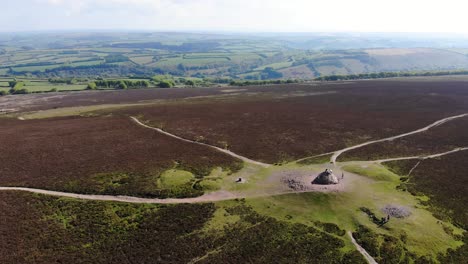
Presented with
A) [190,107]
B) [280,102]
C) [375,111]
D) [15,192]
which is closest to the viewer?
[15,192]

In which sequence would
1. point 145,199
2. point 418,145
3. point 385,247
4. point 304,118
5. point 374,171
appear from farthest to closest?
point 304,118
point 418,145
point 374,171
point 145,199
point 385,247

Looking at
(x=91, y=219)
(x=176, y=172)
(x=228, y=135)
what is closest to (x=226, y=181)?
(x=176, y=172)

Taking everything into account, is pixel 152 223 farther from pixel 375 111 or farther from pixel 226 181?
pixel 375 111

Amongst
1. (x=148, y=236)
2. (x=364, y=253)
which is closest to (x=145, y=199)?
(x=148, y=236)

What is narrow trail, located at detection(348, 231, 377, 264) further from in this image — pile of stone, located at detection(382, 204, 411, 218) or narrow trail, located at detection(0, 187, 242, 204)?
narrow trail, located at detection(0, 187, 242, 204)

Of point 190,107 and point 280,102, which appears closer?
point 190,107

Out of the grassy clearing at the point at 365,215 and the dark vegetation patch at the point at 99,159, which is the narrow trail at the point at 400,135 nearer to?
the grassy clearing at the point at 365,215

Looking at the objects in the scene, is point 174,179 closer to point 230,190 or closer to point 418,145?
point 230,190

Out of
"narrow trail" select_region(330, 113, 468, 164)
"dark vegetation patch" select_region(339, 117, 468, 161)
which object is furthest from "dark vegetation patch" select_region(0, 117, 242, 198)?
"dark vegetation patch" select_region(339, 117, 468, 161)
